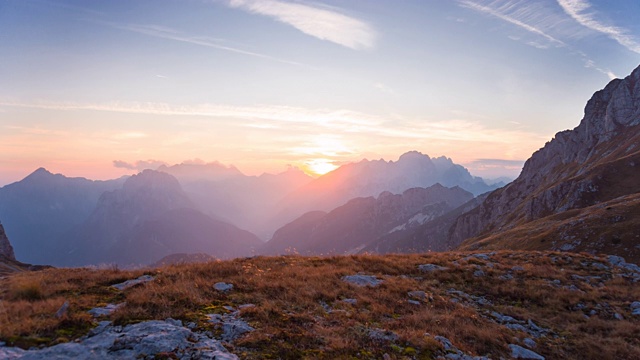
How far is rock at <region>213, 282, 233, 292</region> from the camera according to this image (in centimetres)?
1380

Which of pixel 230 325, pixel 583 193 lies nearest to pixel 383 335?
pixel 230 325

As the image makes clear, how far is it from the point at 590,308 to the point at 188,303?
19.5 meters

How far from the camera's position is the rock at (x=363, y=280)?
16906 mm

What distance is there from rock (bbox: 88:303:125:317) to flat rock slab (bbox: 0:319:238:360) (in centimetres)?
117

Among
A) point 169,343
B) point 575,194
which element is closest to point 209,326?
point 169,343

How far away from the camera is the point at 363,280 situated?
17375mm

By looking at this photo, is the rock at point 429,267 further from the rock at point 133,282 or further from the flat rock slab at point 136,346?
the rock at point 133,282

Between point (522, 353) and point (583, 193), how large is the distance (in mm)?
88242

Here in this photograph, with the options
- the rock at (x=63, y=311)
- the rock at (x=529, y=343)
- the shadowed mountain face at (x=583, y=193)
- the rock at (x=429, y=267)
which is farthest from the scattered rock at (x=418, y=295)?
the shadowed mountain face at (x=583, y=193)

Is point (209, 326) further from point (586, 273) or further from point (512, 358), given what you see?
point (586, 273)

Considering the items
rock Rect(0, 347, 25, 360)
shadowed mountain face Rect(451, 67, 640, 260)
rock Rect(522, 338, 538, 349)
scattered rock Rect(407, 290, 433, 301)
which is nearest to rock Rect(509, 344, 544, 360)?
rock Rect(522, 338, 538, 349)

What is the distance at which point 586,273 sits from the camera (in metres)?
22.3

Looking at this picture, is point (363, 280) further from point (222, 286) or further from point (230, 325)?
point (230, 325)

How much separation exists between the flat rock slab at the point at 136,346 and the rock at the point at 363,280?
9468 mm
